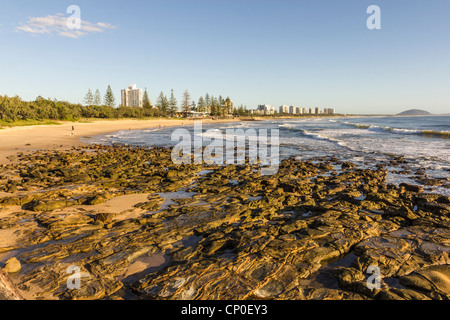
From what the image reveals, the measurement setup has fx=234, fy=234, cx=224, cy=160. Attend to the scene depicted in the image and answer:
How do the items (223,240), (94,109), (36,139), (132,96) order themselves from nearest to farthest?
1. (223,240)
2. (36,139)
3. (94,109)
4. (132,96)

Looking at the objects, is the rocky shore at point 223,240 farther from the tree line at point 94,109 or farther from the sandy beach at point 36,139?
the tree line at point 94,109

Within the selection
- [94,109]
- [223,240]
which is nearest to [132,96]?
[94,109]

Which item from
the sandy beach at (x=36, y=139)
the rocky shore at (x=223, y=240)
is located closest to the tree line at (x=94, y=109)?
the sandy beach at (x=36, y=139)

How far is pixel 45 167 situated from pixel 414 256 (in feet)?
62.5

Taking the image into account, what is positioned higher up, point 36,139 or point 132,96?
point 132,96

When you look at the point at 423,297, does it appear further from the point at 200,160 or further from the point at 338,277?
the point at 200,160

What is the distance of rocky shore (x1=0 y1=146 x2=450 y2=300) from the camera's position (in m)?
4.70

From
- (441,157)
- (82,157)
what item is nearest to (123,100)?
(82,157)

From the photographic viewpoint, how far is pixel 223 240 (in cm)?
641

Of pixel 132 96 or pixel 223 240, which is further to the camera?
pixel 132 96

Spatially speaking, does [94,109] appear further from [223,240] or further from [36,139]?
[223,240]

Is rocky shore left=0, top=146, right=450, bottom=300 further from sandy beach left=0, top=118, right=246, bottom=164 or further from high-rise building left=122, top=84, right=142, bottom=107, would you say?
high-rise building left=122, top=84, right=142, bottom=107

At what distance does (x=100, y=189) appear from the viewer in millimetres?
11273
